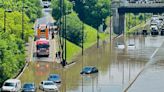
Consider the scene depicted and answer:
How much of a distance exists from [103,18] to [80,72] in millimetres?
53796

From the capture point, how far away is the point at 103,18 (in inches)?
4301

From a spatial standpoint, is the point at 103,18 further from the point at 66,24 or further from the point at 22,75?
the point at 22,75

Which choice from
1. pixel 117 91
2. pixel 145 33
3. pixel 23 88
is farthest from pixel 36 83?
pixel 145 33

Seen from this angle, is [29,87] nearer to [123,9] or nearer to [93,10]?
[93,10]

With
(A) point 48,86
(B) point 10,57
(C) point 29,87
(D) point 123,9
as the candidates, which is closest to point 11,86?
(C) point 29,87

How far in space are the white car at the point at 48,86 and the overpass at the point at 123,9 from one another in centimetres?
6118

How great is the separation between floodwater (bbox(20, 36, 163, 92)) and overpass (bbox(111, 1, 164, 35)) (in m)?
23.5

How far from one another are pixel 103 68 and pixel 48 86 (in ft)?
46.9

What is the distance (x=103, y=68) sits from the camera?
6000 centimetres

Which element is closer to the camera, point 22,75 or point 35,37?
point 22,75

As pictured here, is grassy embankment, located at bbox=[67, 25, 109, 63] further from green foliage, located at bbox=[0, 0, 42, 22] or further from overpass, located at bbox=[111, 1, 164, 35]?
green foliage, located at bbox=[0, 0, 42, 22]

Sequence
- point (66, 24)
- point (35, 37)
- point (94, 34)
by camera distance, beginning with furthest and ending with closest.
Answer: point (94, 34) → point (66, 24) → point (35, 37)

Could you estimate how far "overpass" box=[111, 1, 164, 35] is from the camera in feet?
357

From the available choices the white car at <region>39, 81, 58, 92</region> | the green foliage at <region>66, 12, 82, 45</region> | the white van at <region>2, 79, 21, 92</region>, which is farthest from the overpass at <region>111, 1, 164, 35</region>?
the white van at <region>2, 79, 21, 92</region>
